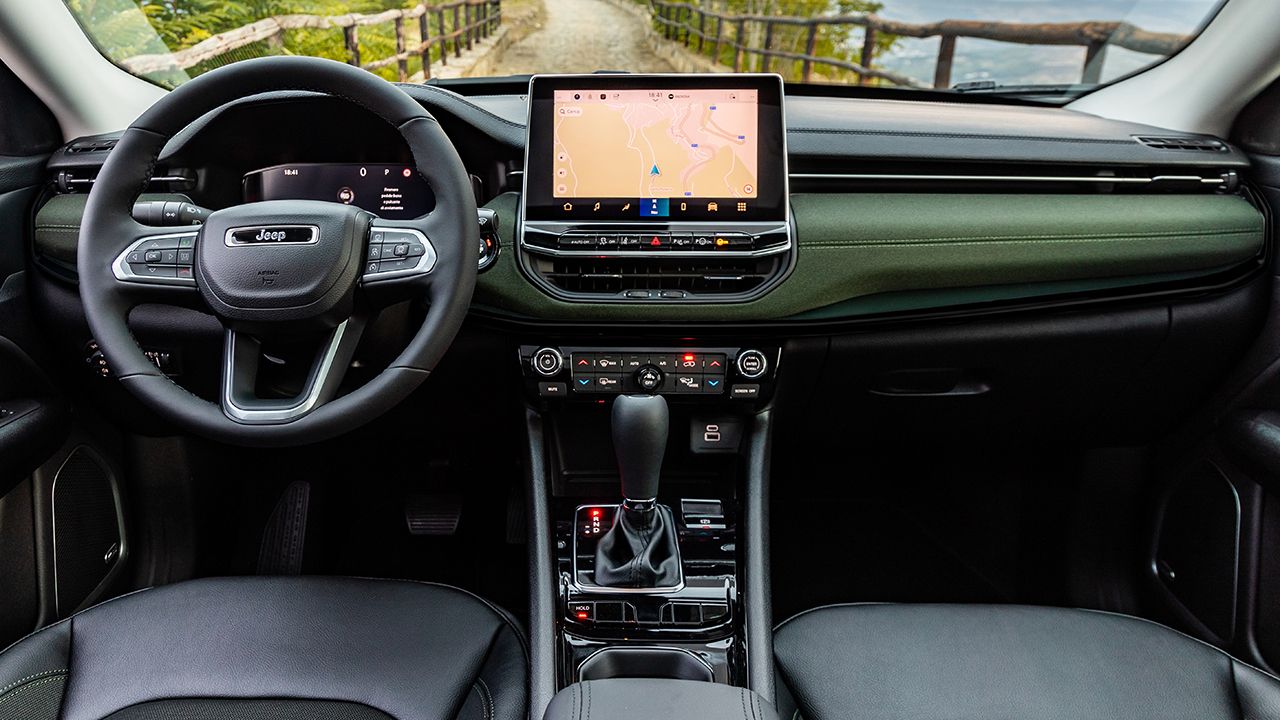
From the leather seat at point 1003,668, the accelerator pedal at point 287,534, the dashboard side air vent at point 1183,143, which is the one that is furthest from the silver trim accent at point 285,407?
the dashboard side air vent at point 1183,143

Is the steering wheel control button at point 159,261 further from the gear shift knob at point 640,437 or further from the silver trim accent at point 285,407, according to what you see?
the gear shift knob at point 640,437

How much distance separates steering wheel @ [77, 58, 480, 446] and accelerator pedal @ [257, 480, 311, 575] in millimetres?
1007

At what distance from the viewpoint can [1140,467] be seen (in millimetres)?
2127

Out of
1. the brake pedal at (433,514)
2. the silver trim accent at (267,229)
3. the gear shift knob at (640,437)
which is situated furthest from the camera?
the brake pedal at (433,514)

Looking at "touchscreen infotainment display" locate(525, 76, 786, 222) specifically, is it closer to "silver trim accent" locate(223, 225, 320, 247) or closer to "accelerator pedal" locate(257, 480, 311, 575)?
"silver trim accent" locate(223, 225, 320, 247)

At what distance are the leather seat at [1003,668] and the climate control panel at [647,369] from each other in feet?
1.57

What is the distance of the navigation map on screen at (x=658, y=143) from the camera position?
1.58m

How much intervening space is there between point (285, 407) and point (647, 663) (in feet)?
2.66

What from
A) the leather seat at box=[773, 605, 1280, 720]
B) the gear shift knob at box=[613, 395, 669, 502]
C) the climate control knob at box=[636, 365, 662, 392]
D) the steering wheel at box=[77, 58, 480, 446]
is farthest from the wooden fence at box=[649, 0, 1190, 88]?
the leather seat at box=[773, 605, 1280, 720]

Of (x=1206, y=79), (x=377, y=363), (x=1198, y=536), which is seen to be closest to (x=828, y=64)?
(x=1206, y=79)

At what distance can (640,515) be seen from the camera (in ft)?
5.43

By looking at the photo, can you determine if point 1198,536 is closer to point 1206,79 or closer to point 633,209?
point 1206,79

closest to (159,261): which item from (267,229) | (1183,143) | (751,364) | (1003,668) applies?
(267,229)

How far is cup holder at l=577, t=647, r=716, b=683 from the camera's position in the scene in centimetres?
159
